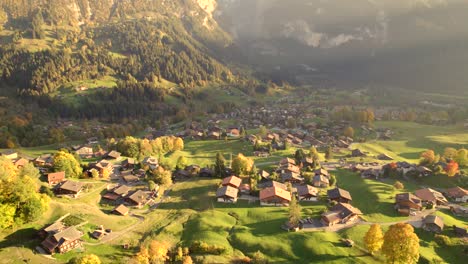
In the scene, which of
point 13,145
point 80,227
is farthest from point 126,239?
point 13,145

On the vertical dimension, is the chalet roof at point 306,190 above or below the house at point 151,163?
below

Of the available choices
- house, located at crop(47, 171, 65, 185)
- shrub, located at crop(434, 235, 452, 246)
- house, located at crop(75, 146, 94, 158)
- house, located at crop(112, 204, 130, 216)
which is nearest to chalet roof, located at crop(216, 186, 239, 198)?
house, located at crop(112, 204, 130, 216)

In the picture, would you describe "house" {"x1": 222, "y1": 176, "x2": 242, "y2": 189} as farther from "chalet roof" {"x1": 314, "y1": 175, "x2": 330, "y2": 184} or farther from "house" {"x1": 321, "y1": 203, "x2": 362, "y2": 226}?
"house" {"x1": 321, "y1": 203, "x2": 362, "y2": 226}

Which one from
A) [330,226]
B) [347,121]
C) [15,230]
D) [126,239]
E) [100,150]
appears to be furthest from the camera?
[347,121]

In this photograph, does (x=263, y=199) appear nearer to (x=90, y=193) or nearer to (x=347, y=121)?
(x=90, y=193)

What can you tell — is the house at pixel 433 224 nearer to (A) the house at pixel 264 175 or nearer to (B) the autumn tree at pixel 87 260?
(A) the house at pixel 264 175

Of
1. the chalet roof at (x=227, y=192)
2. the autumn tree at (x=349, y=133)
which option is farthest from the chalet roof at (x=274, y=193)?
the autumn tree at (x=349, y=133)

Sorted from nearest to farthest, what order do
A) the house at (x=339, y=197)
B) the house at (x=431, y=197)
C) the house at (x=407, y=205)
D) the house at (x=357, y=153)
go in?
the house at (x=407, y=205) < the house at (x=431, y=197) < the house at (x=339, y=197) < the house at (x=357, y=153)
